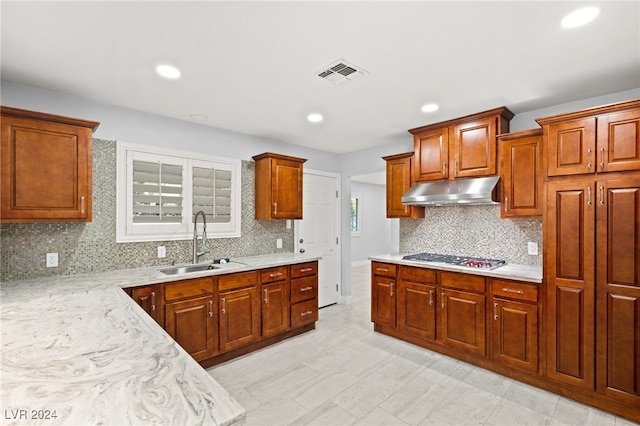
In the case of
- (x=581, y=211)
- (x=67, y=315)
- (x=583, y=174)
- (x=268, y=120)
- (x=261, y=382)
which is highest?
(x=268, y=120)

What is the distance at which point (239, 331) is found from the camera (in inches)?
124

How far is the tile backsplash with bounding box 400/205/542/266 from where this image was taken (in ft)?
10.4

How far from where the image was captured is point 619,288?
2225 millimetres

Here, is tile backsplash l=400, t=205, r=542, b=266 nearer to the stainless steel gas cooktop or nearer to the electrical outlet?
the stainless steel gas cooktop

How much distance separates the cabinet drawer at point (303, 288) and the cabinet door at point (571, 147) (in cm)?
270

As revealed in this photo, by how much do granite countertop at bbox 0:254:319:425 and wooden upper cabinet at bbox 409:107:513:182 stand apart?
10.4 ft

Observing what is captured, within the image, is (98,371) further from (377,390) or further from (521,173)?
(521,173)

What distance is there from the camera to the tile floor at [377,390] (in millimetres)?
2207

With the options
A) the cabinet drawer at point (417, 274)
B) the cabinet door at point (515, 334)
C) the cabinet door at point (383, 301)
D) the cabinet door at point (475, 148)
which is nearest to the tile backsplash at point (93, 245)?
the cabinet door at point (383, 301)

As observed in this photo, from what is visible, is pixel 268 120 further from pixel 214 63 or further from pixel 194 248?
pixel 194 248

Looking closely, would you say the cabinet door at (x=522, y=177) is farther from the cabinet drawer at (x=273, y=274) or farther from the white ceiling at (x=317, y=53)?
the cabinet drawer at (x=273, y=274)

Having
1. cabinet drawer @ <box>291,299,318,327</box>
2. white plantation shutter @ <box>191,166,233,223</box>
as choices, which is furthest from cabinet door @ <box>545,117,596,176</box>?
white plantation shutter @ <box>191,166,233,223</box>

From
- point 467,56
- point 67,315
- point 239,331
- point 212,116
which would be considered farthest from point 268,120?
point 67,315

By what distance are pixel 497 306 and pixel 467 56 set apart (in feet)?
7.11
